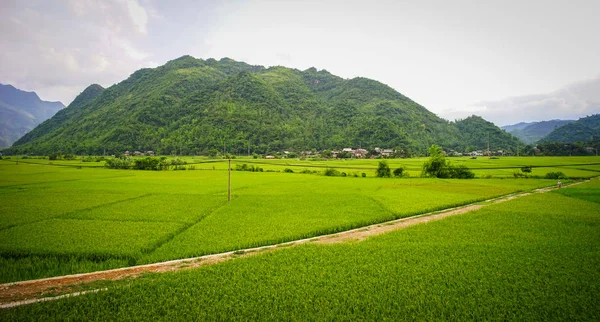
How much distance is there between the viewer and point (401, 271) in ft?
23.3

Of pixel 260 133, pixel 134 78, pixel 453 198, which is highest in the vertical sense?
pixel 134 78

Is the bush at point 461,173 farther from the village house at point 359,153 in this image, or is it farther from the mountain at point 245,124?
the mountain at point 245,124

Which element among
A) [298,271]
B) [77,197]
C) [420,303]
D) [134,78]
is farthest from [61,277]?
[134,78]

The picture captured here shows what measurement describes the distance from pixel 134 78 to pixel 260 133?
5713 inches

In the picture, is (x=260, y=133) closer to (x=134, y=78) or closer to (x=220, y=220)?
(x=220, y=220)

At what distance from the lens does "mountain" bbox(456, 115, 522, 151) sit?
114625 millimetres

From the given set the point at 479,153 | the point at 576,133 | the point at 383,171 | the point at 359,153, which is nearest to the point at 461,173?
the point at 383,171

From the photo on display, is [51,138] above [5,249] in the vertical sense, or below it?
above

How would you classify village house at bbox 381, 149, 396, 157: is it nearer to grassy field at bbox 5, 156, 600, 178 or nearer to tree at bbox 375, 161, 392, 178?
grassy field at bbox 5, 156, 600, 178

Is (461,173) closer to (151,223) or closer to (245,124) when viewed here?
(151,223)

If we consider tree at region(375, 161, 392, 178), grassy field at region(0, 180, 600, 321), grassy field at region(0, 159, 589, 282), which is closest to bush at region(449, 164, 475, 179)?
tree at region(375, 161, 392, 178)

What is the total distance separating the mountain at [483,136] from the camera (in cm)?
11462

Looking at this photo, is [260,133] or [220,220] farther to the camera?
[260,133]

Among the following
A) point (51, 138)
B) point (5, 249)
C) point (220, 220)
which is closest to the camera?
point (5, 249)
